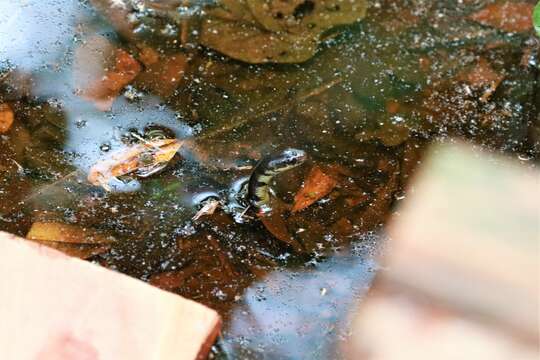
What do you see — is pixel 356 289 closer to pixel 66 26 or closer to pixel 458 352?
pixel 458 352

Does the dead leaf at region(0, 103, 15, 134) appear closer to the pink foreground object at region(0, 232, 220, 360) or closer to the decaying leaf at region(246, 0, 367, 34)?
the pink foreground object at region(0, 232, 220, 360)

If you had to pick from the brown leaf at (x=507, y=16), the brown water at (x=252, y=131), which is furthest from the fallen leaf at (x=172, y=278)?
the brown leaf at (x=507, y=16)

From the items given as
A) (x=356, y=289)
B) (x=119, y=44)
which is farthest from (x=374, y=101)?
(x=119, y=44)

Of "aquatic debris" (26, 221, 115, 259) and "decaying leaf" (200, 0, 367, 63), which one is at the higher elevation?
"decaying leaf" (200, 0, 367, 63)

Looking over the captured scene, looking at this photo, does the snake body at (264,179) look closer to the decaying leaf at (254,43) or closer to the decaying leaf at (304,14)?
the decaying leaf at (254,43)

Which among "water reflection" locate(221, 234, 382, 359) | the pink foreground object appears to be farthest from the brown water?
the pink foreground object

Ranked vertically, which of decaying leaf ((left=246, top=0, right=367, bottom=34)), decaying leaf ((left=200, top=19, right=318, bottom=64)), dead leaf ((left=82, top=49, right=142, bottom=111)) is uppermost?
decaying leaf ((left=246, top=0, right=367, bottom=34))
